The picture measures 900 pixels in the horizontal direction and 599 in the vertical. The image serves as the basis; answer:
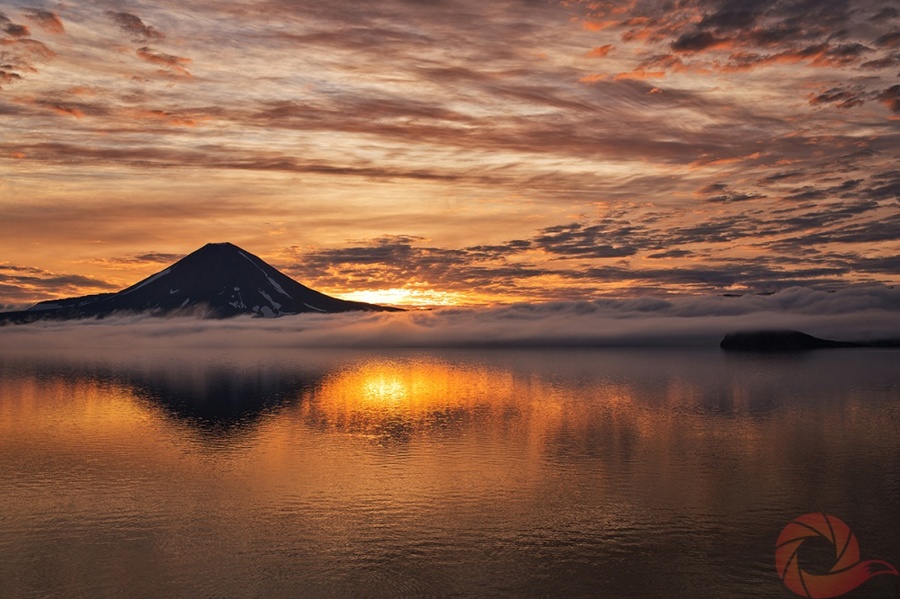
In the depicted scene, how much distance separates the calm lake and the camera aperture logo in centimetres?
105

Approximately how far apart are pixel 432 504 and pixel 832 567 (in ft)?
120

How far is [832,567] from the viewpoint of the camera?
5581cm

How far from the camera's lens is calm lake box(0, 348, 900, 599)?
5319 cm

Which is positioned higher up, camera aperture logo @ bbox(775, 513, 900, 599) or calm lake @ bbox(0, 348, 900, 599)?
calm lake @ bbox(0, 348, 900, 599)

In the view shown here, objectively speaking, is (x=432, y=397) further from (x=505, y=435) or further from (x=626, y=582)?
(x=626, y=582)

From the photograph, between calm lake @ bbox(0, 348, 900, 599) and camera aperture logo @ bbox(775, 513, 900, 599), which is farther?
calm lake @ bbox(0, 348, 900, 599)

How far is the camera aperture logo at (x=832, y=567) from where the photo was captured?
52.2 metres

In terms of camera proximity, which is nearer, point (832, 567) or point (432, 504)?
point (832, 567)

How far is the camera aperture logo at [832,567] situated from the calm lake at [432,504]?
1049 millimetres

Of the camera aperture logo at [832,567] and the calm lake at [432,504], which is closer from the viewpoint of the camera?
the camera aperture logo at [832,567]

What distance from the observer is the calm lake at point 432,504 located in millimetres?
53188

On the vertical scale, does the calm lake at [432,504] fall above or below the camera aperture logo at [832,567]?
above

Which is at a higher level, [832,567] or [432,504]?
[432,504]

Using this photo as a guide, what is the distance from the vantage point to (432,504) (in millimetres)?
73188
